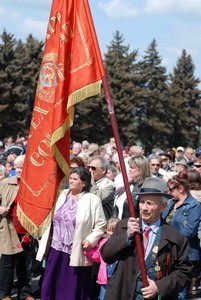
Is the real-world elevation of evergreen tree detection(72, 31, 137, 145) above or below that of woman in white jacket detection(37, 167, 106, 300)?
above

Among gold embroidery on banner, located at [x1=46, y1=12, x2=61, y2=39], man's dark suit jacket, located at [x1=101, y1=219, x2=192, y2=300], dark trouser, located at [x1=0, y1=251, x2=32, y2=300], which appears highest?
gold embroidery on banner, located at [x1=46, y1=12, x2=61, y2=39]

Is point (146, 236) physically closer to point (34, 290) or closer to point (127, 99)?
point (34, 290)

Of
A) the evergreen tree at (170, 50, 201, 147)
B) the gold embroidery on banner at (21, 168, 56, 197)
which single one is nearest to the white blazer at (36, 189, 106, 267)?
the gold embroidery on banner at (21, 168, 56, 197)

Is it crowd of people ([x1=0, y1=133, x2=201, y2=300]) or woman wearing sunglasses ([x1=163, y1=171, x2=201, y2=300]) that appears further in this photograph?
woman wearing sunglasses ([x1=163, y1=171, x2=201, y2=300])

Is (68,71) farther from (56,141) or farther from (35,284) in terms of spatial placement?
(35,284)

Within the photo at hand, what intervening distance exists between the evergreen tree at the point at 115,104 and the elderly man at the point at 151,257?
→ 160 ft

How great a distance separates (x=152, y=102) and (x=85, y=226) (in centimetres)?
6161

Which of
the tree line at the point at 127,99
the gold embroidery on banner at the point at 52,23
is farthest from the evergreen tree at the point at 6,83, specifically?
the gold embroidery on banner at the point at 52,23

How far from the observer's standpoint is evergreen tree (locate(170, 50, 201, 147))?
7456cm

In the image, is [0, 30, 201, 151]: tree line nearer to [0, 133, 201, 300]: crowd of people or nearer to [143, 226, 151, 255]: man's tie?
[0, 133, 201, 300]: crowd of people

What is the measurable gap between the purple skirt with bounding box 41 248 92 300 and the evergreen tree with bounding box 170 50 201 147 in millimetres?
66609

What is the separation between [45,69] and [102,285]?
2769 mm

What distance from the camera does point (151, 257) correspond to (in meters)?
4.38

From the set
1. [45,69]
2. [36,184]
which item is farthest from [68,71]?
[36,184]
